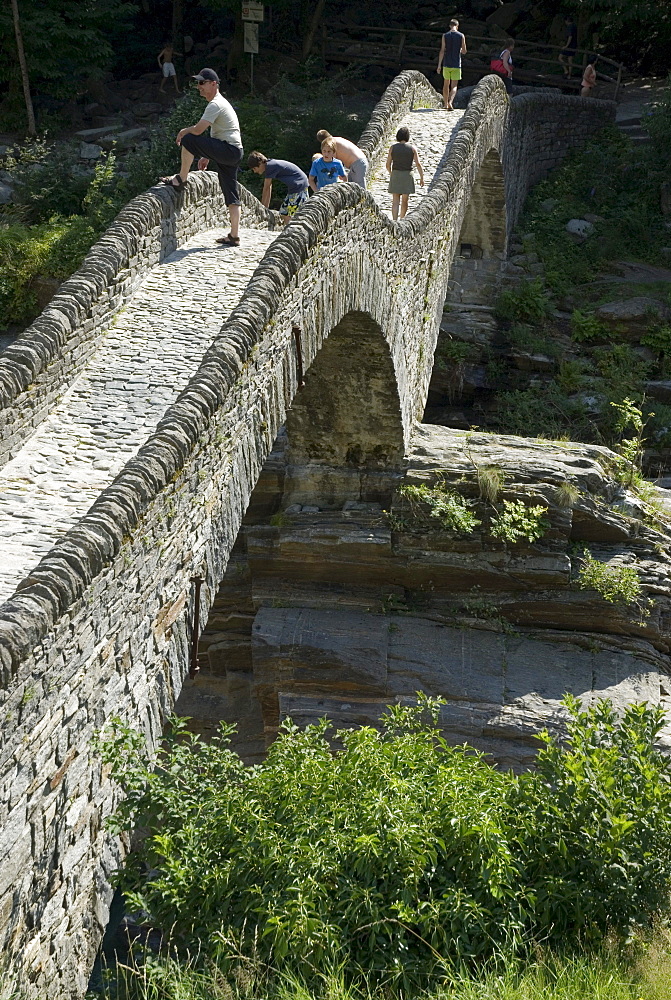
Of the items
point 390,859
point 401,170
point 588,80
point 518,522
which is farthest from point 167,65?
point 390,859

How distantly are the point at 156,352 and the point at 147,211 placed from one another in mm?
1820

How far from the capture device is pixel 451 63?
18.8 m

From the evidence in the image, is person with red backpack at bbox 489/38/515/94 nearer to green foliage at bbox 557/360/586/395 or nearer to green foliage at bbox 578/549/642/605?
green foliage at bbox 557/360/586/395

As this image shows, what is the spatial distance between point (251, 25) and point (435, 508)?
49.0ft

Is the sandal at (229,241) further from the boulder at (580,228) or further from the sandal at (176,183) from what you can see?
the boulder at (580,228)

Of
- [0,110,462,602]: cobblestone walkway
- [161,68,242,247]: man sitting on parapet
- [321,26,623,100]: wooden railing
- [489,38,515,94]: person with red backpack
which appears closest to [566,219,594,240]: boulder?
[489,38,515,94]: person with red backpack

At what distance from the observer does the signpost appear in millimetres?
22766

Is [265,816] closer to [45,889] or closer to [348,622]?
[45,889]

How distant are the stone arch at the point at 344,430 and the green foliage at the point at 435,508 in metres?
0.35

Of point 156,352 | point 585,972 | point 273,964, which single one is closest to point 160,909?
point 273,964

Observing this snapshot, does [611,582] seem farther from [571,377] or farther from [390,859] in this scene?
[390,859]

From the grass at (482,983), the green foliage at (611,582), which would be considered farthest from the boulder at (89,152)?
the grass at (482,983)

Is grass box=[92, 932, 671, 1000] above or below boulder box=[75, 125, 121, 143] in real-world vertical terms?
above

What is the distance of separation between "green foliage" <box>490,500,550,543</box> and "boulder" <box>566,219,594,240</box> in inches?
404
